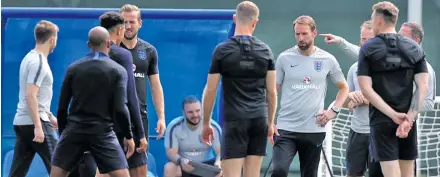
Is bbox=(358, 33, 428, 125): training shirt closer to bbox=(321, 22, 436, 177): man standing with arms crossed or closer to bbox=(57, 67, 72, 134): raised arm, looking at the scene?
bbox=(321, 22, 436, 177): man standing with arms crossed

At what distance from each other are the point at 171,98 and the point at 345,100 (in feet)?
6.75

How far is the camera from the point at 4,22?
11.6 meters

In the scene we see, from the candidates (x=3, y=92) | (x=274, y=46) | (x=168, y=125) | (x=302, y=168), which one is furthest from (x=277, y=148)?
(x=274, y=46)

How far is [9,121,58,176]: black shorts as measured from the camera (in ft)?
33.9

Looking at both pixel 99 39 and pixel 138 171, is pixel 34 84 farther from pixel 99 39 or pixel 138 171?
pixel 99 39

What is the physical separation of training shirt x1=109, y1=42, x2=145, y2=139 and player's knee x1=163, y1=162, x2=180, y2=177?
2196mm

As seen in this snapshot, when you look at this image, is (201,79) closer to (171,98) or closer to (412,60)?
(171,98)

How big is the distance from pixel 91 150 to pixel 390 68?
2460 millimetres

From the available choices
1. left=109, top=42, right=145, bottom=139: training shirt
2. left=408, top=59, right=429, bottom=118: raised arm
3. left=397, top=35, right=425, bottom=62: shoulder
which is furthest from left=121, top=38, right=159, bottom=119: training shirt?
left=408, top=59, right=429, bottom=118: raised arm

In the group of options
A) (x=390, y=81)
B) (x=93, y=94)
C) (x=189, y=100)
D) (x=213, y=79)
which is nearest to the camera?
(x=93, y=94)

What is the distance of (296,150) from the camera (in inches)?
407

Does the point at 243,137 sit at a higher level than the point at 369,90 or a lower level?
lower

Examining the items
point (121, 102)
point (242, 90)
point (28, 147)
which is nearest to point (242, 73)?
point (242, 90)

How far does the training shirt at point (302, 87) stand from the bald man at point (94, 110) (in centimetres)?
210
